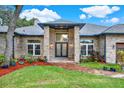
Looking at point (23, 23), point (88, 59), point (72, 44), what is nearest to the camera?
point (88, 59)

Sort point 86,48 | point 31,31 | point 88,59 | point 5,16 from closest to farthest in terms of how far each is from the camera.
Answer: point 88,59
point 86,48
point 31,31
point 5,16

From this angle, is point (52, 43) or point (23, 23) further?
point (23, 23)

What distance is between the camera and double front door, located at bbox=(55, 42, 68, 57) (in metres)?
23.3

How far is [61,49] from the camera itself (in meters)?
23.5

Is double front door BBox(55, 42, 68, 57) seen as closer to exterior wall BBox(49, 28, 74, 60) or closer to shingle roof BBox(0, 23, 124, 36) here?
exterior wall BBox(49, 28, 74, 60)

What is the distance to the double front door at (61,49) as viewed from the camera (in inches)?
917

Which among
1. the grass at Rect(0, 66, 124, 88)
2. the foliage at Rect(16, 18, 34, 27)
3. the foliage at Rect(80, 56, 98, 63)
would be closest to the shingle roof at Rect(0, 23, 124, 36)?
the foliage at Rect(80, 56, 98, 63)

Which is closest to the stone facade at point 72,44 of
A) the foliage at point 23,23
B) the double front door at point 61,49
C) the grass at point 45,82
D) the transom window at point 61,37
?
the transom window at point 61,37

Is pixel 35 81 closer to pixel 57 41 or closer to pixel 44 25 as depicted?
pixel 44 25

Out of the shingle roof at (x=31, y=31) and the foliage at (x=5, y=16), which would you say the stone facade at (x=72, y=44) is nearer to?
the shingle roof at (x=31, y=31)

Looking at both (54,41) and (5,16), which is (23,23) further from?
(54,41)

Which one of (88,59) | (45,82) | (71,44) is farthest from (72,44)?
(45,82)
